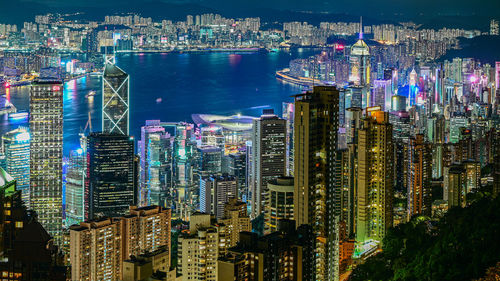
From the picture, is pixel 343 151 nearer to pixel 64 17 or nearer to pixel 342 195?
pixel 342 195

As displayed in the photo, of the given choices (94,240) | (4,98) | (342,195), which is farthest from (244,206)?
(4,98)

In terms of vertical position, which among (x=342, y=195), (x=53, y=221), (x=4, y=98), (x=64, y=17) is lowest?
(x=53, y=221)

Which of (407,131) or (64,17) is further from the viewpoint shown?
(64,17)

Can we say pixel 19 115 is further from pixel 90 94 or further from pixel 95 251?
pixel 95 251

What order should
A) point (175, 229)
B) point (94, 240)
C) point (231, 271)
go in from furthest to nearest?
point (175, 229) → point (94, 240) → point (231, 271)

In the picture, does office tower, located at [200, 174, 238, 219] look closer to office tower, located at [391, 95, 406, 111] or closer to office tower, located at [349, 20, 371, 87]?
office tower, located at [391, 95, 406, 111]

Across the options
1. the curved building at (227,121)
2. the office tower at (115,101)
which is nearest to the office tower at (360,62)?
the curved building at (227,121)

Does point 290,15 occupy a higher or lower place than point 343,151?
higher

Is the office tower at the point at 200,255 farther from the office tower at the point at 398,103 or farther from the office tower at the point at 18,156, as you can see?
the office tower at the point at 398,103
